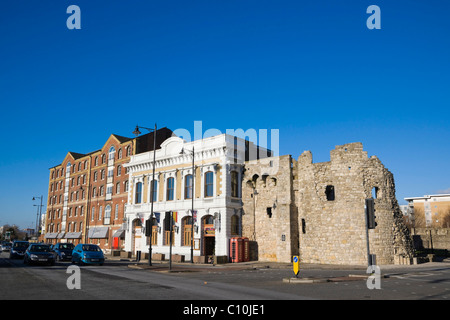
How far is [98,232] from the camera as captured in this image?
53062 millimetres

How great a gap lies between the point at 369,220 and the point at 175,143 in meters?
26.9

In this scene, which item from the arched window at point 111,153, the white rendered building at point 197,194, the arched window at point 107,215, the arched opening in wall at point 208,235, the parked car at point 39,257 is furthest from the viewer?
the arched window at point 111,153

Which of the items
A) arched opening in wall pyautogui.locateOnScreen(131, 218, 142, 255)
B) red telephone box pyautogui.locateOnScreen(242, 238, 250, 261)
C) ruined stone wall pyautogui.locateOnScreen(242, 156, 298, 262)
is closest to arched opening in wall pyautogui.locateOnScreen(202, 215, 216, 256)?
ruined stone wall pyautogui.locateOnScreen(242, 156, 298, 262)

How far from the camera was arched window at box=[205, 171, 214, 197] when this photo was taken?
3703 cm

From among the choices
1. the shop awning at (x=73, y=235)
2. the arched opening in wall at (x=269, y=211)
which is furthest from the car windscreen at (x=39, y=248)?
the shop awning at (x=73, y=235)

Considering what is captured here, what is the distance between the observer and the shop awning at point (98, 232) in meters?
51.5

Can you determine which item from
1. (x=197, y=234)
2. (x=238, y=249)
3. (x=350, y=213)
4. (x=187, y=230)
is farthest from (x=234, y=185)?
(x=350, y=213)

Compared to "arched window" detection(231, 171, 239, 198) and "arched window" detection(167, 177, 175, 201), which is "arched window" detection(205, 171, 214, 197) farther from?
"arched window" detection(167, 177, 175, 201)

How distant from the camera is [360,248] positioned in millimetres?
29297

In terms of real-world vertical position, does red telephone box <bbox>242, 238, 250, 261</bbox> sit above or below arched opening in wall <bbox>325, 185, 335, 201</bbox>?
below

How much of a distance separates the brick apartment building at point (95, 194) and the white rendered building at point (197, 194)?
22.6ft

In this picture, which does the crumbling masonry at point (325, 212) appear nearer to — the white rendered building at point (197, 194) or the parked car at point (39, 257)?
the white rendered building at point (197, 194)

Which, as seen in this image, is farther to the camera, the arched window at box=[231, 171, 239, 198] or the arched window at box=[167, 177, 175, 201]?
the arched window at box=[167, 177, 175, 201]
